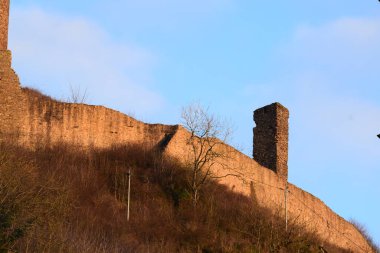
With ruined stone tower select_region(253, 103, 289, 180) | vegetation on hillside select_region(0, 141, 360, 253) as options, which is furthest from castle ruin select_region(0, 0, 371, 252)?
vegetation on hillside select_region(0, 141, 360, 253)

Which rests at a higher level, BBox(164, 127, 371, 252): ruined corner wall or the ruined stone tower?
the ruined stone tower

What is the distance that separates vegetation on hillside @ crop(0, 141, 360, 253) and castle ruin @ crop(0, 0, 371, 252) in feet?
1.77

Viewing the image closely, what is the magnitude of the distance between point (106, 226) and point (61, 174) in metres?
2.70

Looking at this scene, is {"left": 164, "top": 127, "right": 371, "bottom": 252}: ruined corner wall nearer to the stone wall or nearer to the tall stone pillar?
the stone wall

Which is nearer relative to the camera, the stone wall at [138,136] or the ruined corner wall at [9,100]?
the ruined corner wall at [9,100]

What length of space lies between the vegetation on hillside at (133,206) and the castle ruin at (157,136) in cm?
54

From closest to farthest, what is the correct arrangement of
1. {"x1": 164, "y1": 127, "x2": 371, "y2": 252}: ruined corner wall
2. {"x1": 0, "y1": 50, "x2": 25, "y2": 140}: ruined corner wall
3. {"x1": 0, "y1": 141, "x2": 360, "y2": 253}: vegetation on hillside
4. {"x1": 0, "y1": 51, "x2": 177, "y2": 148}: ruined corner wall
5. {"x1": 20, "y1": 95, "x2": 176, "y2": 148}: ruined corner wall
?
1. {"x1": 0, "y1": 141, "x2": 360, "y2": 253}: vegetation on hillside
2. {"x1": 0, "y1": 50, "x2": 25, "y2": 140}: ruined corner wall
3. {"x1": 0, "y1": 51, "x2": 177, "y2": 148}: ruined corner wall
4. {"x1": 20, "y1": 95, "x2": 176, "y2": 148}: ruined corner wall
5. {"x1": 164, "y1": 127, "x2": 371, "y2": 252}: ruined corner wall

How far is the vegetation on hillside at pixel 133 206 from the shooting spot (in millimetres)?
22172

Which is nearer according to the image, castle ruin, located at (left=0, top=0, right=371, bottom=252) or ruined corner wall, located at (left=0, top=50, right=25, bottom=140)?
ruined corner wall, located at (left=0, top=50, right=25, bottom=140)

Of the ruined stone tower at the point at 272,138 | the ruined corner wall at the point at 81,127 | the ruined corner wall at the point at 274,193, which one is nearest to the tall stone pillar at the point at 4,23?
the ruined corner wall at the point at 81,127

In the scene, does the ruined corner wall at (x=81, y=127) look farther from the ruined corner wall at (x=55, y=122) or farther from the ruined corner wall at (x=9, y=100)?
the ruined corner wall at (x=9, y=100)

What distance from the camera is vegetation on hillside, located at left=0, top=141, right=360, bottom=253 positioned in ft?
72.7

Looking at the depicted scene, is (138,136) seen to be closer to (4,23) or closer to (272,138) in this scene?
(4,23)

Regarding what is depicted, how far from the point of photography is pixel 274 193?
36406 millimetres
